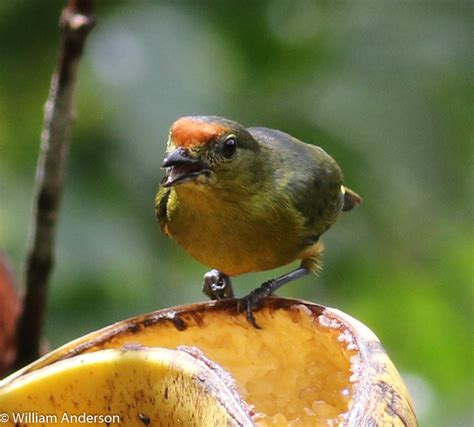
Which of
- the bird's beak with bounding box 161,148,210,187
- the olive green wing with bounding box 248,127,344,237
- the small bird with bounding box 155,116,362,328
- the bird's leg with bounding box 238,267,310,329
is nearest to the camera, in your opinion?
the bird's leg with bounding box 238,267,310,329

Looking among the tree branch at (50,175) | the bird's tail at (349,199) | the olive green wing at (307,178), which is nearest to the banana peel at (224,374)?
the tree branch at (50,175)

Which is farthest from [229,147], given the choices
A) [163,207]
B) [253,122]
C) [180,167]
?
[253,122]

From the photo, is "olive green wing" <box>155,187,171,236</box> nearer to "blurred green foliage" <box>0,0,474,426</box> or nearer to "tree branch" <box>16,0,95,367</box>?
"tree branch" <box>16,0,95,367</box>

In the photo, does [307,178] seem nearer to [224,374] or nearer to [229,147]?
[229,147]

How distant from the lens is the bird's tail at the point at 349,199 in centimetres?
337

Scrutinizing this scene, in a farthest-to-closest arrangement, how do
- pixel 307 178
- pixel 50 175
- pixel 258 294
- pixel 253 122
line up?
pixel 253 122 → pixel 307 178 → pixel 50 175 → pixel 258 294

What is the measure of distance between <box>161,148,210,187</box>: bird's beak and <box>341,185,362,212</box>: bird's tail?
0.86 m

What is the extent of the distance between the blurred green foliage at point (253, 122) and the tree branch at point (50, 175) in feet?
1.74

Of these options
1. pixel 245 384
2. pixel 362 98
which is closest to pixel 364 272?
pixel 362 98

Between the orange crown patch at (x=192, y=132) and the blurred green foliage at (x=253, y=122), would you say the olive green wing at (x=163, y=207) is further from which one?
the blurred green foliage at (x=253, y=122)

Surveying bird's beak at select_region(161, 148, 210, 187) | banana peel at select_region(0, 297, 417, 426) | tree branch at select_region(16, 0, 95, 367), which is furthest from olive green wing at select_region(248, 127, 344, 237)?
banana peel at select_region(0, 297, 417, 426)

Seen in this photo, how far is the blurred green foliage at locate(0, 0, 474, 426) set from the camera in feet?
11.3

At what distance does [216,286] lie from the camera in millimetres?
2791

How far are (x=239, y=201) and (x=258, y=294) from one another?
1.53 feet
